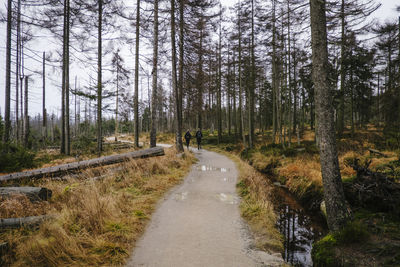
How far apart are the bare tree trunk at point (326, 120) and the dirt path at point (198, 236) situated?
5.13 feet

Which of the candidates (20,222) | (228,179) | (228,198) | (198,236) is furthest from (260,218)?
(20,222)

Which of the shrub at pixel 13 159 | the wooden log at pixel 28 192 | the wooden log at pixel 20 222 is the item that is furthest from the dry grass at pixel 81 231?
the shrub at pixel 13 159

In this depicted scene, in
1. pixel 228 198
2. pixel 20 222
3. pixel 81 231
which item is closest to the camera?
pixel 81 231

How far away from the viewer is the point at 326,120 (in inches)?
138

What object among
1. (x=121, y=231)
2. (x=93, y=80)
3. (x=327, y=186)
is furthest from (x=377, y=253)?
(x=93, y=80)

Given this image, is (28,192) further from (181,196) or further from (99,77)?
(99,77)

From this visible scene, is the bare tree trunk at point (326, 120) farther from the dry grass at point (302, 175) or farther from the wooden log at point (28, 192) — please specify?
the wooden log at point (28, 192)

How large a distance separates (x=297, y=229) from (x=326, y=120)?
10.8ft

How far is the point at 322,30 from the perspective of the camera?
138 inches

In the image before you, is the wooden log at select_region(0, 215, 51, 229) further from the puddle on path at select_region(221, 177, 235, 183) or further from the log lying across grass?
the puddle on path at select_region(221, 177, 235, 183)

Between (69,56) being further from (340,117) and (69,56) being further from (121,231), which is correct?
(340,117)

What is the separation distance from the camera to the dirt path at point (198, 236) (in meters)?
2.83

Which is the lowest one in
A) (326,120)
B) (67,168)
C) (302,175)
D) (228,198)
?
(228,198)

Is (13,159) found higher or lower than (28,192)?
higher
